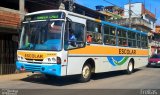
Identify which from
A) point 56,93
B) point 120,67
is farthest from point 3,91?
point 120,67

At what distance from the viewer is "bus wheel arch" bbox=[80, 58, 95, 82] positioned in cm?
1469

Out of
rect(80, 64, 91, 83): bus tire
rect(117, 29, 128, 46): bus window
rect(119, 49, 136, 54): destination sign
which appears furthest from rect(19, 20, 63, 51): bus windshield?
rect(119, 49, 136, 54): destination sign

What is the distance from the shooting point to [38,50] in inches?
520

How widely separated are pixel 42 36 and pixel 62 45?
3.40 ft

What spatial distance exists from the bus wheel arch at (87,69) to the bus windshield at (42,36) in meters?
2.35

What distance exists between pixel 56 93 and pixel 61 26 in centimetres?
313

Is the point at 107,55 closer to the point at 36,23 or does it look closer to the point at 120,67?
the point at 120,67

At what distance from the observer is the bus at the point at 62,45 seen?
13.0m

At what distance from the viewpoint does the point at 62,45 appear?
509 inches

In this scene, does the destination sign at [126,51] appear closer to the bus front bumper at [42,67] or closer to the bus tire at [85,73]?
the bus tire at [85,73]

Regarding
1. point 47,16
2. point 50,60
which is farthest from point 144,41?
point 50,60

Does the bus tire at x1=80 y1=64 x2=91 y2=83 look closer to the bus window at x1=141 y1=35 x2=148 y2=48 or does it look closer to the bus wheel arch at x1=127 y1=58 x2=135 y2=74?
the bus wheel arch at x1=127 y1=58 x2=135 y2=74

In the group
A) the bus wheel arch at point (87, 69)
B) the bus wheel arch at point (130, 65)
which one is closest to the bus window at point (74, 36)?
the bus wheel arch at point (87, 69)

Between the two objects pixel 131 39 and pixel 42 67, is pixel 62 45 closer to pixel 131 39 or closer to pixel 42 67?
pixel 42 67
